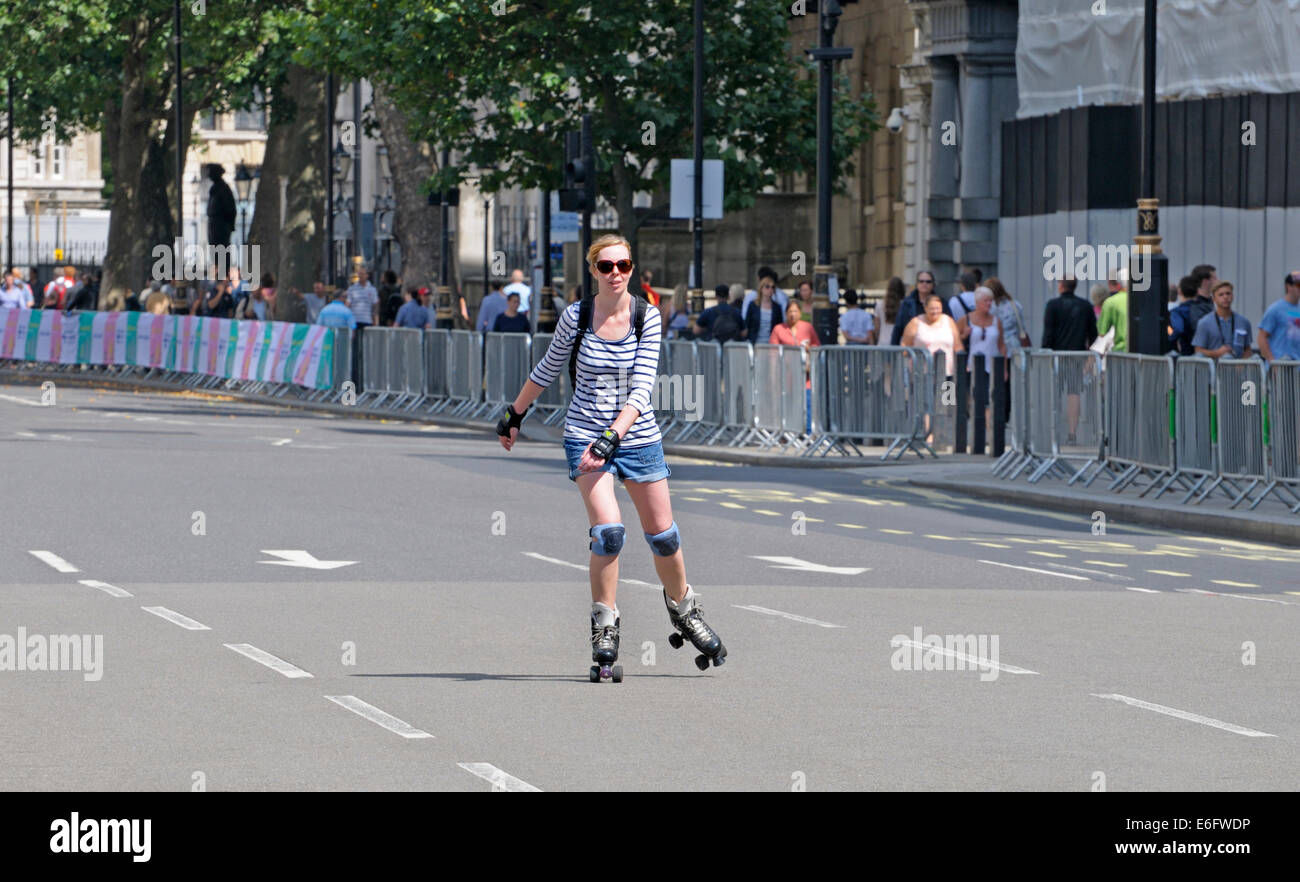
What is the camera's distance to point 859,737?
9.61m

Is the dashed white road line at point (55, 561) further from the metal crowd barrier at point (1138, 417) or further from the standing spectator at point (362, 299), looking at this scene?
the standing spectator at point (362, 299)

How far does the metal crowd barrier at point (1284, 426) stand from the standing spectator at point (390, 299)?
2538cm

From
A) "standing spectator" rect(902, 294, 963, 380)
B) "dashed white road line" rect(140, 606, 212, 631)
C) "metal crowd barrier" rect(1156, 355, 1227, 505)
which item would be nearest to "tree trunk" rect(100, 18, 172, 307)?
"standing spectator" rect(902, 294, 963, 380)

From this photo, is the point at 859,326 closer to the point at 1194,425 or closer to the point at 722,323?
the point at 722,323

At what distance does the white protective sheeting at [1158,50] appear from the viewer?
30000 mm

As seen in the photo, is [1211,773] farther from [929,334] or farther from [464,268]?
[464,268]

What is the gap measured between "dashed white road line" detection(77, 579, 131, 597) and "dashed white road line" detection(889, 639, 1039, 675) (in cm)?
431

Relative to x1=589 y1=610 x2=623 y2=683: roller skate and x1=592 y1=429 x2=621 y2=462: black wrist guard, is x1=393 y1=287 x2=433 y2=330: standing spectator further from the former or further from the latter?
x1=592 y1=429 x2=621 y2=462: black wrist guard

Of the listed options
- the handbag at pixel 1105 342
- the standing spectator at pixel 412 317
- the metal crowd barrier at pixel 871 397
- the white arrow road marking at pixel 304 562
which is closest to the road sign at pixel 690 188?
the standing spectator at pixel 412 317

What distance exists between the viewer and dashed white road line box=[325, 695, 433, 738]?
9633mm

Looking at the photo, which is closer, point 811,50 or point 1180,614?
point 1180,614
